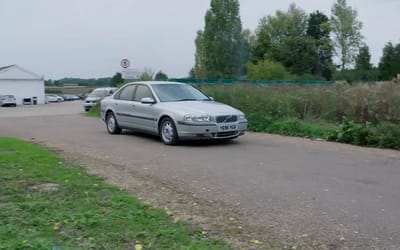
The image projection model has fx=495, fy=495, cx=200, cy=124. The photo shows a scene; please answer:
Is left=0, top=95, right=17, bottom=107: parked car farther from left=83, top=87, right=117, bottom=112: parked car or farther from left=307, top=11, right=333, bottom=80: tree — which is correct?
left=307, top=11, right=333, bottom=80: tree

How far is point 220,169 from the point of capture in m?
8.13

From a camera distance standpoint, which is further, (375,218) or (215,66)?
(215,66)

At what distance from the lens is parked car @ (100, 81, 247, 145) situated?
11.0m

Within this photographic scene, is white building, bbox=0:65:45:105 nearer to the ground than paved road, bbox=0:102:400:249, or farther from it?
farther from it

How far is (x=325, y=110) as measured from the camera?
47.1 ft

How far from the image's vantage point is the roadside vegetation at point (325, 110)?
11438 millimetres

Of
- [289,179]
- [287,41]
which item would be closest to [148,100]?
[289,179]

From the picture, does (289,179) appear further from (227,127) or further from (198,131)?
(227,127)

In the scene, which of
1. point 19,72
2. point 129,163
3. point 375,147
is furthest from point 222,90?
point 19,72

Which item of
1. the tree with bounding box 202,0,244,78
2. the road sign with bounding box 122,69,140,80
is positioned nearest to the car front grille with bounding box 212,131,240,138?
the road sign with bounding box 122,69,140,80

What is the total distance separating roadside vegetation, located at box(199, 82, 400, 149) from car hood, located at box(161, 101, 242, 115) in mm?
2758

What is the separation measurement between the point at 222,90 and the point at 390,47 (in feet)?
189

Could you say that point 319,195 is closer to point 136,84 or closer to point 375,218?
point 375,218

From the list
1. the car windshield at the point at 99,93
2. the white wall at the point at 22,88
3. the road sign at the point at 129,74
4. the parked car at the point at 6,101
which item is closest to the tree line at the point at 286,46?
the white wall at the point at 22,88
